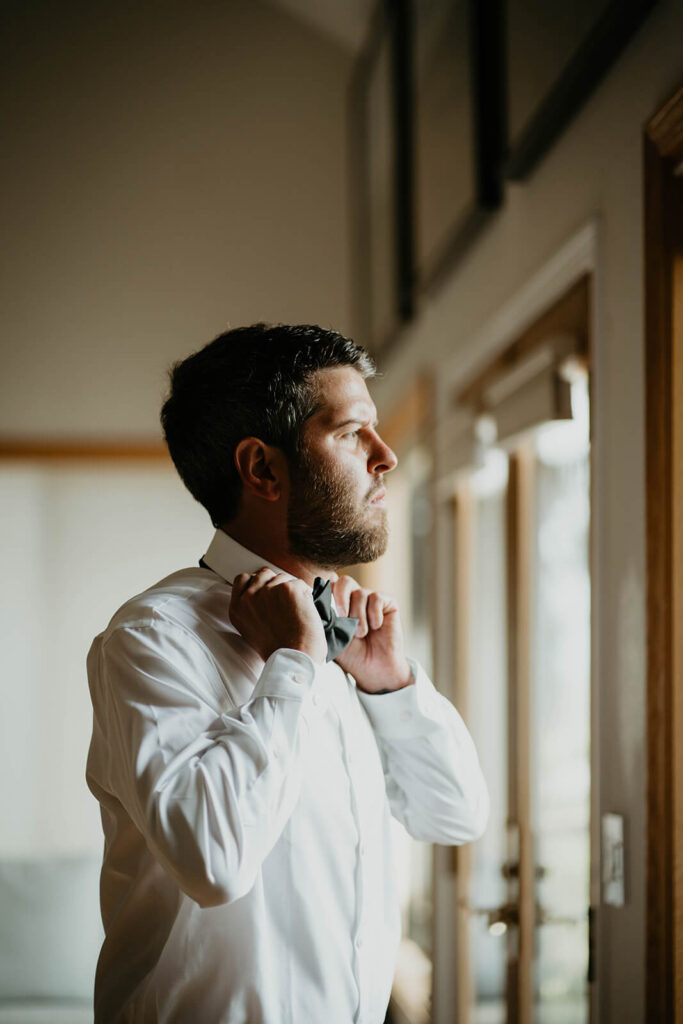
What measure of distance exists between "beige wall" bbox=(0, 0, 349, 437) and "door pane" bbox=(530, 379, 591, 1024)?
2.18 meters

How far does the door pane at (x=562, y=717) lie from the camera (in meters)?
1.82

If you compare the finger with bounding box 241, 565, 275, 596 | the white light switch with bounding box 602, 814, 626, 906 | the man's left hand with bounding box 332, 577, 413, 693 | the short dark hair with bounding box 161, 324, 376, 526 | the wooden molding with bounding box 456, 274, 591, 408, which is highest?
the wooden molding with bounding box 456, 274, 591, 408

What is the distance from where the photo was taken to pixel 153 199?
400cm

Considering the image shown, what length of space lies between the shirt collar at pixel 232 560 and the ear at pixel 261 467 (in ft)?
0.25

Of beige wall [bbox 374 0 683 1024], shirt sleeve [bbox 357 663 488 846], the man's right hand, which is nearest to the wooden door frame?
beige wall [bbox 374 0 683 1024]

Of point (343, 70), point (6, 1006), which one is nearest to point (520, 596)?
point (6, 1006)

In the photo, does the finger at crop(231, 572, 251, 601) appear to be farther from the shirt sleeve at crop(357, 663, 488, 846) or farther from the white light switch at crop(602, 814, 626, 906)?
the white light switch at crop(602, 814, 626, 906)

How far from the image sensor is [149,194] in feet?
13.1

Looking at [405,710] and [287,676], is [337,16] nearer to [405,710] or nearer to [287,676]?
[405,710]

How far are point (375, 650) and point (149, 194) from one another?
3.15 metres

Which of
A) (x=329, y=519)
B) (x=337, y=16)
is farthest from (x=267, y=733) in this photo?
(x=337, y=16)

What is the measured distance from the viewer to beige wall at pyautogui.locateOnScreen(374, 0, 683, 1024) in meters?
1.36

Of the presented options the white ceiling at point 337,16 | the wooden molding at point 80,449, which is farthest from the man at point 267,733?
the white ceiling at point 337,16

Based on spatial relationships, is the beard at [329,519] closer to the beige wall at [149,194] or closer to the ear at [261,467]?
the ear at [261,467]
